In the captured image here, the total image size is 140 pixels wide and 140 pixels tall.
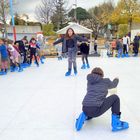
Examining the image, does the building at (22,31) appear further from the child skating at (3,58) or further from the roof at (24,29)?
the child skating at (3,58)

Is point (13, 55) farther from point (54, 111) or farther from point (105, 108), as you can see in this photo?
point (105, 108)

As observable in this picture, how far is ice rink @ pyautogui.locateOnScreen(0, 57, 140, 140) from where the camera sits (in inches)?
171

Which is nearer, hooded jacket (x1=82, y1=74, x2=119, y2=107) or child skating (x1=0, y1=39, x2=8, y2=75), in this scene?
hooded jacket (x1=82, y1=74, x2=119, y2=107)

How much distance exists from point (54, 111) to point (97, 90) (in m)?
1.47

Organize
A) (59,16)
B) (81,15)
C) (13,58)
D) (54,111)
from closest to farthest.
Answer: (54,111) → (13,58) → (59,16) → (81,15)

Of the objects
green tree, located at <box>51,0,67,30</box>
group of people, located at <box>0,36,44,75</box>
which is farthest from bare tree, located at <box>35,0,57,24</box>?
group of people, located at <box>0,36,44,75</box>

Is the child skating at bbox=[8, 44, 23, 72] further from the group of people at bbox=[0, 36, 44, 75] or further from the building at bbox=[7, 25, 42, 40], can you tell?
the building at bbox=[7, 25, 42, 40]

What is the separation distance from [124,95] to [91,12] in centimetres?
4897

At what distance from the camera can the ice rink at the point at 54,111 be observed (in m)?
4.34

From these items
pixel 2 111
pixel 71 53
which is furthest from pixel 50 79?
pixel 2 111

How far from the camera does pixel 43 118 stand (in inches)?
202

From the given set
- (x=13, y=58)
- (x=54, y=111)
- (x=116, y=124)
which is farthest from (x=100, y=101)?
(x=13, y=58)

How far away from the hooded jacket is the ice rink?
46cm

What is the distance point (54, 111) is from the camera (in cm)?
555
